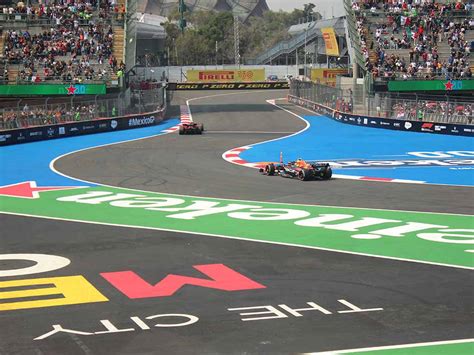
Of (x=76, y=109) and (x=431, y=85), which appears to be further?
(x=431, y=85)

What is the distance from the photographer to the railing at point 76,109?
40.6 m

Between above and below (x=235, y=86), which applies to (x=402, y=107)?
below

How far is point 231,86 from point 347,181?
233 ft

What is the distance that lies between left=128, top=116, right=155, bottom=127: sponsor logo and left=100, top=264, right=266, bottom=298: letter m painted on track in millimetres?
37409

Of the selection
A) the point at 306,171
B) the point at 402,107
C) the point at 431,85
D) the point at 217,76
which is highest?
the point at 217,76

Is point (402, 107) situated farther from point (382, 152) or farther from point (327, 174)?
point (327, 174)

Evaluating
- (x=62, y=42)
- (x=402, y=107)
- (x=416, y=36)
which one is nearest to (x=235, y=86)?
(x=416, y=36)

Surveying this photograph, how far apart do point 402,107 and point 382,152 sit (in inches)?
480

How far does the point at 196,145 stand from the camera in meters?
38.8

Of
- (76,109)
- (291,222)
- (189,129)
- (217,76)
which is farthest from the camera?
(217,76)

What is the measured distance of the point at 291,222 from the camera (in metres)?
18.8

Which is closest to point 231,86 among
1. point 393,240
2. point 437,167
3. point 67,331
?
point 437,167

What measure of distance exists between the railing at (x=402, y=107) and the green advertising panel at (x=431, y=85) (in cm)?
170

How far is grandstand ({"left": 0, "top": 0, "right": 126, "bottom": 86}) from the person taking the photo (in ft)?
177
